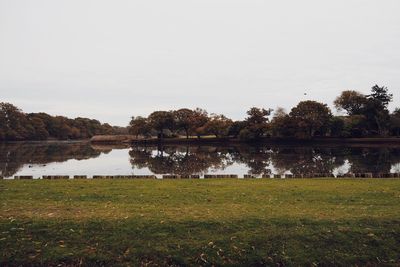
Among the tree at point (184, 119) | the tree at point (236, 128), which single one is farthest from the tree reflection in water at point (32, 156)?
the tree at point (236, 128)

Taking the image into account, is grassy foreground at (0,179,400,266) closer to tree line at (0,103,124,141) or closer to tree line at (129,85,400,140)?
tree line at (129,85,400,140)

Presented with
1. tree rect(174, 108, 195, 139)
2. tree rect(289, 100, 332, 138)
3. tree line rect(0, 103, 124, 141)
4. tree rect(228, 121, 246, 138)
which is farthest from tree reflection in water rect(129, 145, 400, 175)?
tree line rect(0, 103, 124, 141)

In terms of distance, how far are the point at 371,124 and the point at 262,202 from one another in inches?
3625

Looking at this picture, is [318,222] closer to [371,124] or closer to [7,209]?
[7,209]

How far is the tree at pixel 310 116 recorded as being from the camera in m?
81.1

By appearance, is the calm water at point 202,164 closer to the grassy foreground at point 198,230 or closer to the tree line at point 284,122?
the grassy foreground at point 198,230

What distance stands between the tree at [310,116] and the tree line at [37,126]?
96525mm

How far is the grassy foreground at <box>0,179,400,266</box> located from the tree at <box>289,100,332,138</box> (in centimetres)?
6974

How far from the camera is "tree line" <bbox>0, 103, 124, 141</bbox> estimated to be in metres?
112

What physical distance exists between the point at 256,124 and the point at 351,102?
34.7 m

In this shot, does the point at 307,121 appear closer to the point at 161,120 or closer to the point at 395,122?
the point at 395,122

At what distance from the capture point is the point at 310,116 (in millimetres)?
81688

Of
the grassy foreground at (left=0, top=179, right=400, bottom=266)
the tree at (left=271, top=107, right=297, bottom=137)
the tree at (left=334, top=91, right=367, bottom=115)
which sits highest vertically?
the tree at (left=334, top=91, right=367, bottom=115)

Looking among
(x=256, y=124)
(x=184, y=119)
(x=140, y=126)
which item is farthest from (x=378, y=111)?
(x=140, y=126)
